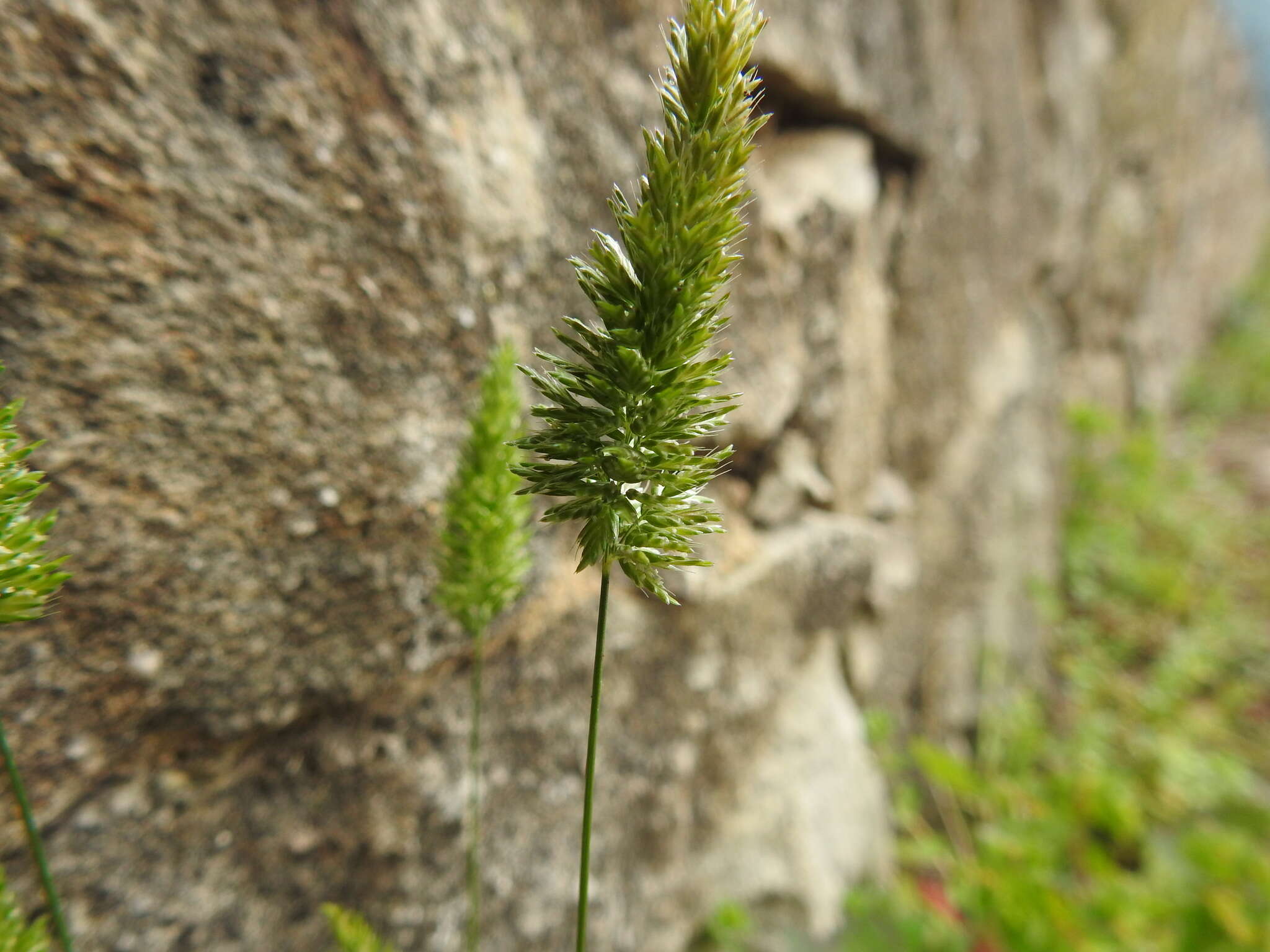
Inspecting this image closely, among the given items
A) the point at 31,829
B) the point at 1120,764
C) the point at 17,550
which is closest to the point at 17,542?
the point at 17,550

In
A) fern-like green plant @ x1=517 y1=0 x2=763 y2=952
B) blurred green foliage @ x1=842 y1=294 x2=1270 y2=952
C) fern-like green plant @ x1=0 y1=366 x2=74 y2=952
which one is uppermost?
fern-like green plant @ x1=517 y1=0 x2=763 y2=952

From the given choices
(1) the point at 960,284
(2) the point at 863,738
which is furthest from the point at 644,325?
(1) the point at 960,284

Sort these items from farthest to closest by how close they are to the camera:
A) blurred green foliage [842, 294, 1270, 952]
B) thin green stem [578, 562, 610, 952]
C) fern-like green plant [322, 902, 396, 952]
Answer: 1. blurred green foliage [842, 294, 1270, 952]
2. fern-like green plant [322, 902, 396, 952]
3. thin green stem [578, 562, 610, 952]

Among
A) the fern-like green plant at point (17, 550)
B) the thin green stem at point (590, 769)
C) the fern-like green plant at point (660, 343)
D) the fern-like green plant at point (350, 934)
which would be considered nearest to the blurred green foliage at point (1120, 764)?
the fern-like green plant at point (350, 934)

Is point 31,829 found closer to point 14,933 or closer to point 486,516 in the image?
point 14,933

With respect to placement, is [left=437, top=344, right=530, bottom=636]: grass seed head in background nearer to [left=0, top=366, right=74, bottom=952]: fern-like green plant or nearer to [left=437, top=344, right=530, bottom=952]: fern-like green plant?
[left=437, top=344, right=530, bottom=952]: fern-like green plant

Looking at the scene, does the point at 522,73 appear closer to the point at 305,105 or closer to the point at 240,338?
the point at 305,105

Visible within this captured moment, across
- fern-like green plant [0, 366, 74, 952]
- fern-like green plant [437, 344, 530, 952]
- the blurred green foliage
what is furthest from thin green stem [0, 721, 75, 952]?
the blurred green foliage
